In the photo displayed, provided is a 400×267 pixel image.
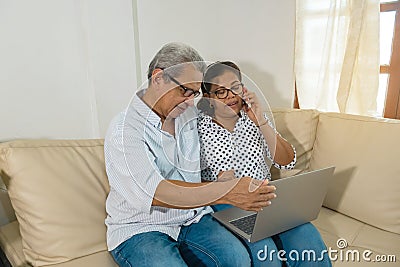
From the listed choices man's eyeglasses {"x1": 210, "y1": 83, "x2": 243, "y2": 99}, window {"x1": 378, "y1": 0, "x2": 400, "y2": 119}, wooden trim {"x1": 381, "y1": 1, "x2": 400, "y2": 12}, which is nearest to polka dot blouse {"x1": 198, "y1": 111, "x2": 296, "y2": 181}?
man's eyeglasses {"x1": 210, "y1": 83, "x2": 243, "y2": 99}

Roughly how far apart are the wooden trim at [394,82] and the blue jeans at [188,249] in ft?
3.90

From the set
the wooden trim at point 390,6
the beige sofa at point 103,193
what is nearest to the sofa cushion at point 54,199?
→ the beige sofa at point 103,193

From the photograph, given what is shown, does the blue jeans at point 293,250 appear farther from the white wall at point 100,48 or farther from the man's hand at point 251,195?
the white wall at point 100,48

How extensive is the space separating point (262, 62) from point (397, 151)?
0.89m

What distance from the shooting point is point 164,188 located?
93cm

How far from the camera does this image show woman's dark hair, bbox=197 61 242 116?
3.53ft

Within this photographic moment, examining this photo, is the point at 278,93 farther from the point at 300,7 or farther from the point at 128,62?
the point at 128,62

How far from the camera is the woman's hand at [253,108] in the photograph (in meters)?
1.23

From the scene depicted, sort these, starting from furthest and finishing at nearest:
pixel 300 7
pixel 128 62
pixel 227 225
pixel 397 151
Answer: pixel 300 7 < pixel 128 62 < pixel 397 151 < pixel 227 225

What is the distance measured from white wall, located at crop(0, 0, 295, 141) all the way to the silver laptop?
0.81 m

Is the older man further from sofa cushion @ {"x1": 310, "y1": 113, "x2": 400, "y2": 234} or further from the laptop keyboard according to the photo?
sofa cushion @ {"x1": 310, "y1": 113, "x2": 400, "y2": 234}

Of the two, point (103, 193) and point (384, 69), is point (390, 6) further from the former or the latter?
point (103, 193)

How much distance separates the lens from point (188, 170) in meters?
1.11

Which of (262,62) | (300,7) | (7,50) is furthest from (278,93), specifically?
(7,50)
